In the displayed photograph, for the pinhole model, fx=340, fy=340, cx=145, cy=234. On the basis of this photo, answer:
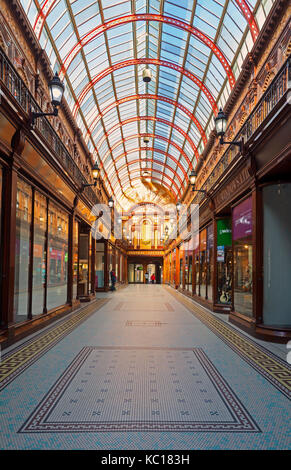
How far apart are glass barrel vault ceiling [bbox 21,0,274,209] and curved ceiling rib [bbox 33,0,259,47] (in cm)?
3

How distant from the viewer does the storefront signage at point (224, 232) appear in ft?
39.5

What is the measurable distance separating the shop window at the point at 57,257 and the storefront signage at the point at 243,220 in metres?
5.40

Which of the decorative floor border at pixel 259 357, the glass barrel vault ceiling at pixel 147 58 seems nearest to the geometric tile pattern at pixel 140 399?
the decorative floor border at pixel 259 357

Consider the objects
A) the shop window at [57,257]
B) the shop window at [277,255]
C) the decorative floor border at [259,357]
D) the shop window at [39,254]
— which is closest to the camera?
the decorative floor border at [259,357]

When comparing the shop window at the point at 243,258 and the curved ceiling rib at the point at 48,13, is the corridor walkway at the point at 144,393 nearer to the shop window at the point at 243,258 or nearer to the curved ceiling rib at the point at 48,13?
the shop window at the point at 243,258

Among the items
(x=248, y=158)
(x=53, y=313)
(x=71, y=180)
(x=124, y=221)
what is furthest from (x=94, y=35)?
(x=124, y=221)

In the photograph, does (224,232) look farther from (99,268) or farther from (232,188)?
(99,268)

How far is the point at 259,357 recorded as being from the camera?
5.78 metres

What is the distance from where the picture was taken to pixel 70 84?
15234mm

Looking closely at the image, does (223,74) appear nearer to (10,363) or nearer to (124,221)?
(10,363)

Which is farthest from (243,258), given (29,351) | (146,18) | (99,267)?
(99,267)

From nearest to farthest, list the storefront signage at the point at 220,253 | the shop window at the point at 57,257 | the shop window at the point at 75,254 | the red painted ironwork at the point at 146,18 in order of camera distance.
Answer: the shop window at the point at 57,257 < the storefront signage at the point at 220,253 < the red painted ironwork at the point at 146,18 < the shop window at the point at 75,254

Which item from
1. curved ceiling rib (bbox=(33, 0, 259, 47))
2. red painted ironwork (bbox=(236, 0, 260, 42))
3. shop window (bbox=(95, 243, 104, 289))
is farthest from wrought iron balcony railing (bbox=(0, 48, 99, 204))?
shop window (bbox=(95, 243, 104, 289))

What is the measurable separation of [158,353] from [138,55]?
17697 mm
